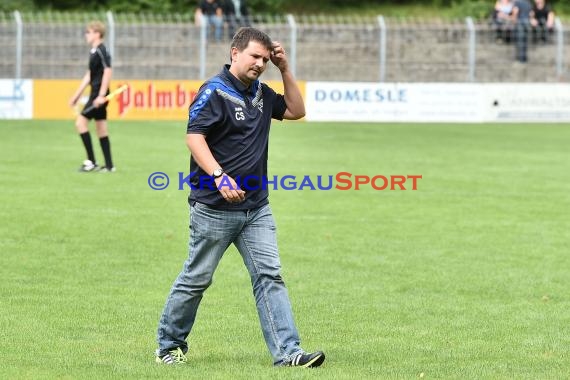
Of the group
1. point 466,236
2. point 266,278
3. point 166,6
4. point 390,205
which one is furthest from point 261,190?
point 166,6

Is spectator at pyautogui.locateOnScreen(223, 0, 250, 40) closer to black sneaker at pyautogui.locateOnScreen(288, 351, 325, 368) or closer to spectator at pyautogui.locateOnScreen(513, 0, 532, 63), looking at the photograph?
spectator at pyautogui.locateOnScreen(513, 0, 532, 63)

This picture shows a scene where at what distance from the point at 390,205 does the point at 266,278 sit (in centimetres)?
812

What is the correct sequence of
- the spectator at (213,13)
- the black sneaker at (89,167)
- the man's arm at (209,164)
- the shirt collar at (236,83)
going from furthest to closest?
1. the spectator at (213,13)
2. the black sneaker at (89,167)
3. the shirt collar at (236,83)
4. the man's arm at (209,164)

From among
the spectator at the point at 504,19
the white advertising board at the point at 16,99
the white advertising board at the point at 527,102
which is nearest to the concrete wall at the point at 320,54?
the spectator at the point at 504,19

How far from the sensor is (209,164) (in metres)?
6.55

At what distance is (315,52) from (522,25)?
5.50 metres

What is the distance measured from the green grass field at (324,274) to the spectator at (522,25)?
14.0 metres

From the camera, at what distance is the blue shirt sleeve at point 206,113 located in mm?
6625

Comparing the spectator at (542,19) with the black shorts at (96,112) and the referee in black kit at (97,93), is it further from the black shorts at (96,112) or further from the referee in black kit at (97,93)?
the black shorts at (96,112)

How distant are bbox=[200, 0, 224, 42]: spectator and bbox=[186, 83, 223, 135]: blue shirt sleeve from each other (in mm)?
25478

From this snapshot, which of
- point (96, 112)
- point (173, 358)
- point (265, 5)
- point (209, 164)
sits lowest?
point (173, 358)

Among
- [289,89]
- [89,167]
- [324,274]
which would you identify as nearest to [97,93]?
[89,167]

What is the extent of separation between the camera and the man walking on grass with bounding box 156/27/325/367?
6.65m

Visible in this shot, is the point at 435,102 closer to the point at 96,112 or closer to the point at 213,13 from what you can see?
the point at 213,13
